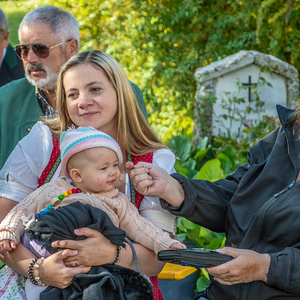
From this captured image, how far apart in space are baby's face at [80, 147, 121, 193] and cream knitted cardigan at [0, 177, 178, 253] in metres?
0.05

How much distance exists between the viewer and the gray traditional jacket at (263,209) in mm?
1730

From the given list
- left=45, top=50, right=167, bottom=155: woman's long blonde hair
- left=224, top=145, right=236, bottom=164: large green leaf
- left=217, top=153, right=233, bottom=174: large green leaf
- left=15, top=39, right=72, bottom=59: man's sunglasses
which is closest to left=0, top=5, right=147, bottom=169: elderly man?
left=15, top=39, right=72, bottom=59: man's sunglasses

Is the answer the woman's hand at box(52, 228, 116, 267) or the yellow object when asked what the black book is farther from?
the yellow object

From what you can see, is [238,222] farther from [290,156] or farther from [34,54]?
[34,54]

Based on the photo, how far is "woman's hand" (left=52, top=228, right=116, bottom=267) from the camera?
170cm

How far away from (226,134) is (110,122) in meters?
3.32

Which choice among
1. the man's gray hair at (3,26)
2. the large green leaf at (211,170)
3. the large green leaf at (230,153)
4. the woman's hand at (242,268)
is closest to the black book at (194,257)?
the woman's hand at (242,268)

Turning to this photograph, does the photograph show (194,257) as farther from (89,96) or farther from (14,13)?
(14,13)

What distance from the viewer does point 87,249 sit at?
1703 millimetres

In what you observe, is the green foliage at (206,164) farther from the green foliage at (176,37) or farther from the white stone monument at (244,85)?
the green foliage at (176,37)

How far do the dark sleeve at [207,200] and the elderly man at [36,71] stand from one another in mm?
882

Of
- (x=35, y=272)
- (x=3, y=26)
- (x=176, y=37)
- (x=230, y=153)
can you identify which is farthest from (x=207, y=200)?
(x=176, y=37)

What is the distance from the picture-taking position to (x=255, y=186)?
6.49 feet

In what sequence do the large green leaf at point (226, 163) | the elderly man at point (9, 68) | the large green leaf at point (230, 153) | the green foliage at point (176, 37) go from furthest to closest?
the green foliage at point (176, 37)
the elderly man at point (9, 68)
the large green leaf at point (230, 153)
the large green leaf at point (226, 163)
